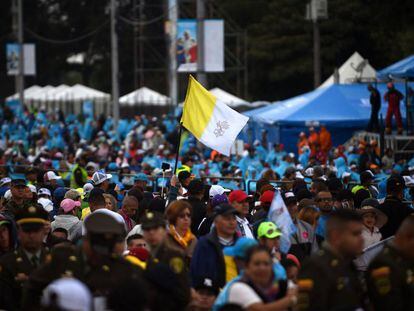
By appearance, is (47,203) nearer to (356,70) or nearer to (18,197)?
(18,197)

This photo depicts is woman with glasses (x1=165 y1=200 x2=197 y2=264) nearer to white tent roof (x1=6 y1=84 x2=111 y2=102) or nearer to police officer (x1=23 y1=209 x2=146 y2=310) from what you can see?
police officer (x1=23 y1=209 x2=146 y2=310)

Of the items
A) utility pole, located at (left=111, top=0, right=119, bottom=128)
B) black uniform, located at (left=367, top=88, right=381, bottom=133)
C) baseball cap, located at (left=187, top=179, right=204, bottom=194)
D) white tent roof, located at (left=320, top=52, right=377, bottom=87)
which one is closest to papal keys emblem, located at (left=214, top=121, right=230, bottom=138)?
baseball cap, located at (left=187, top=179, right=204, bottom=194)

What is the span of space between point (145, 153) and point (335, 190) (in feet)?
57.6

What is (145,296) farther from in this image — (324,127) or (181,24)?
(181,24)

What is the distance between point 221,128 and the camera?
15023 millimetres

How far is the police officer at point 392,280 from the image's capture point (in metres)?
7.66

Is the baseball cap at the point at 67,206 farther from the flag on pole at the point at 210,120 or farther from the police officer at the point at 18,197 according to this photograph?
the flag on pole at the point at 210,120

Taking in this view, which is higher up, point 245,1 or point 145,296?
point 245,1

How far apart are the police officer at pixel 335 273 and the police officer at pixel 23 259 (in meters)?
2.40

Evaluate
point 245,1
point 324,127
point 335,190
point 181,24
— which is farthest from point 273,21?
point 335,190

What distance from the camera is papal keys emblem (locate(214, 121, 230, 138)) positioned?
15.0 m

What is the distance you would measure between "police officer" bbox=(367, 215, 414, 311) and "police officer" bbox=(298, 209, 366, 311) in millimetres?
291

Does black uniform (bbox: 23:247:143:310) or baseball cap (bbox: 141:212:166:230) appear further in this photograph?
baseball cap (bbox: 141:212:166:230)

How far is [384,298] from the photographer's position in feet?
25.2
